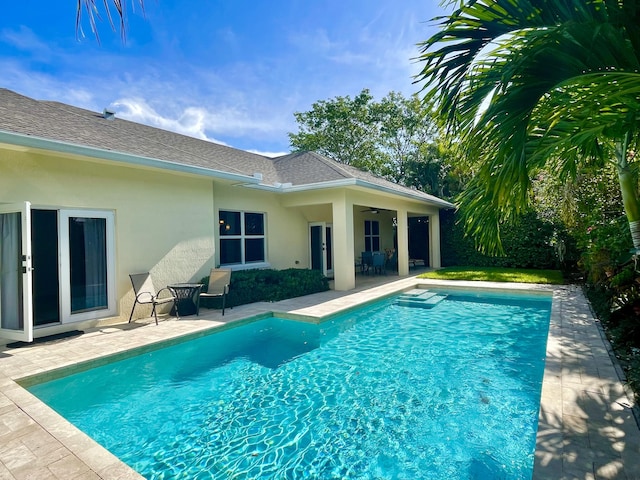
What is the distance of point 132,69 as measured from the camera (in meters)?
12.1

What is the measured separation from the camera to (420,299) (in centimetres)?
1198

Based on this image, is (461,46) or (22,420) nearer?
(461,46)

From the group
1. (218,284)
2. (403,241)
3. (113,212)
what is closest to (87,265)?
(113,212)

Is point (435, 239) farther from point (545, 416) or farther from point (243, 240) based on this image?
point (545, 416)

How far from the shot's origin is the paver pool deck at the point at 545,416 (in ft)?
9.65

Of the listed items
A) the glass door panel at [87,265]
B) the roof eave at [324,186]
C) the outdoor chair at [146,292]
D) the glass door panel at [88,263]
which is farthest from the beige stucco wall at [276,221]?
the glass door panel at [88,263]

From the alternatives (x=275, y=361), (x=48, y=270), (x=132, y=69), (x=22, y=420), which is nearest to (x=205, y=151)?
(x=132, y=69)

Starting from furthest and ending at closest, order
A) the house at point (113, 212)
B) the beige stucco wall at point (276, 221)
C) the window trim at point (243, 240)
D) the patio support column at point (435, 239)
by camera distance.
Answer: the patio support column at point (435, 239)
the beige stucco wall at point (276, 221)
the window trim at point (243, 240)
the house at point (113, 212)

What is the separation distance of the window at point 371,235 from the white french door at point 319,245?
551 cm

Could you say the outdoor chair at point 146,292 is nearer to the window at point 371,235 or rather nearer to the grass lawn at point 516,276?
the grass lawn at point 516,276

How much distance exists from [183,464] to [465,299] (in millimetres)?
Result: 10939

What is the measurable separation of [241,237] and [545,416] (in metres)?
10.6

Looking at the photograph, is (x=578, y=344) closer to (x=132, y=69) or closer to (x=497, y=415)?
(x=497, y=415)

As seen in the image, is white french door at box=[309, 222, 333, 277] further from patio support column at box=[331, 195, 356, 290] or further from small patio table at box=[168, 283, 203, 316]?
small patio table at box=[168, 283, 203, 316]
